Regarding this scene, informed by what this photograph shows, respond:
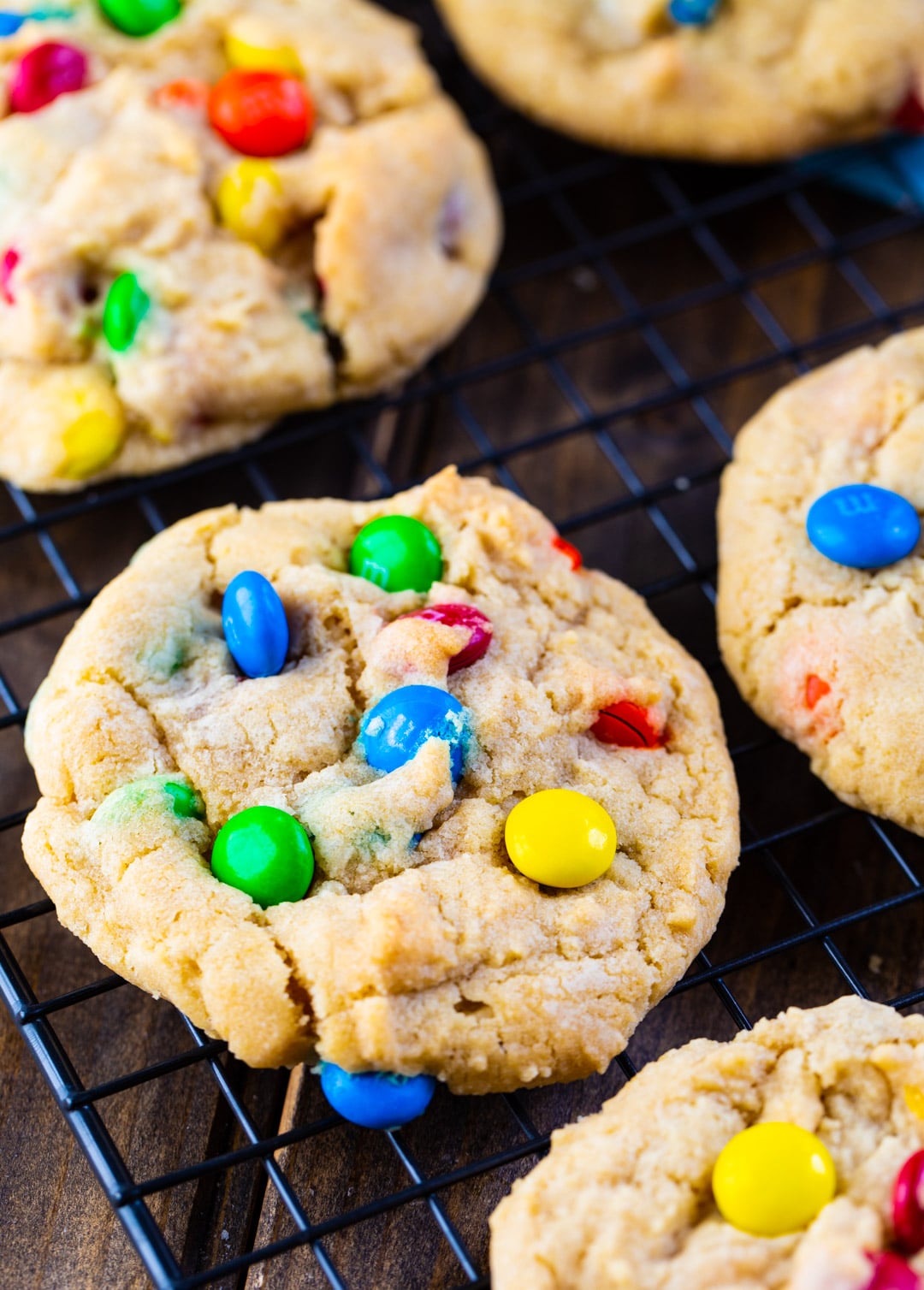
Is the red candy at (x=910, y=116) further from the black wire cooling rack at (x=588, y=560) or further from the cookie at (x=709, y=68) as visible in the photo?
the black wire cooling rack at (x=588, y=560)

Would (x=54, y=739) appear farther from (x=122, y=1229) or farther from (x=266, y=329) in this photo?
(x=266, y=329)

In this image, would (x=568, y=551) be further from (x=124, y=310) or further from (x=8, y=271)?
(x=8, y=271)

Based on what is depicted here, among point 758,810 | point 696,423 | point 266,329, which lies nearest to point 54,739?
point 266,329

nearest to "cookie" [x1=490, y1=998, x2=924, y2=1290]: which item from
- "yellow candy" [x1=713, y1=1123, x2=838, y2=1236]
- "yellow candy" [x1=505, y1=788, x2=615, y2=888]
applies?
"yellow candy" [x1=713, y1=1123, x2=838, y2=1236]

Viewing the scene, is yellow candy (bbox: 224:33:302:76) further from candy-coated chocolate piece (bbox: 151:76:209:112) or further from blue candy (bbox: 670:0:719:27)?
blue candy (bbox: 670:0:719:27)

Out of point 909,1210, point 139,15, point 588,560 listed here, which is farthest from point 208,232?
point 909,1210

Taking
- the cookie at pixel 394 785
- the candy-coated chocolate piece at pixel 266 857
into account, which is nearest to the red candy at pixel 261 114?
the cookie at pixel 394 785
